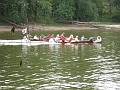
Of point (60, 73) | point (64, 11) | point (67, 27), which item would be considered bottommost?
point (60, 73)

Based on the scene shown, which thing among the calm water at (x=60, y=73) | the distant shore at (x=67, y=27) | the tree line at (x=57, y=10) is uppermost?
the tree line at (x=57, y=10)

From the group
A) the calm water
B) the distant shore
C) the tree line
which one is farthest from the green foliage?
the calm water

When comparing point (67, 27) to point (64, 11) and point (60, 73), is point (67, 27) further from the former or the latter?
point (60, 73)

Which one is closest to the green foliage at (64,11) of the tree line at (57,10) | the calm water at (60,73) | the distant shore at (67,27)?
the tree line at (57,10)

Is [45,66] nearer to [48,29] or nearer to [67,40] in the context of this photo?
[67,40]

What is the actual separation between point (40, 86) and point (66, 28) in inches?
2447

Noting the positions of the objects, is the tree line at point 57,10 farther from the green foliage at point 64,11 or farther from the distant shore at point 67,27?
the distant shore at point 67,27

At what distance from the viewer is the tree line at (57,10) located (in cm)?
7200

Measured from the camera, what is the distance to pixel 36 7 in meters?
76.9

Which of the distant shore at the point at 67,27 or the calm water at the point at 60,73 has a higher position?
the distant shore at the point at 67,27

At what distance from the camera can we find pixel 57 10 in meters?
90.2

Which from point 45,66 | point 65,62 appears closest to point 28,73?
point 45,66

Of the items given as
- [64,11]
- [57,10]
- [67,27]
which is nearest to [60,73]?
[67,27]

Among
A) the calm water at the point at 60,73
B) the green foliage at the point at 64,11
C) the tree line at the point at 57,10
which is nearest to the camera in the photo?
the calm water at the point at 60,73
